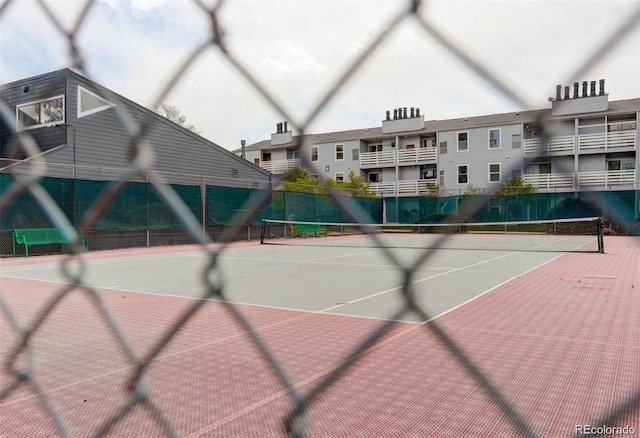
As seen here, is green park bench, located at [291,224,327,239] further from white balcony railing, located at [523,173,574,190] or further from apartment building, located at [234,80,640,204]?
white balcony railing, located at [523,173,574,190]

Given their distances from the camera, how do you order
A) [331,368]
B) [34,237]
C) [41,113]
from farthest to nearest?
1. [34,237]
2. [331,368]
3. [41,113]

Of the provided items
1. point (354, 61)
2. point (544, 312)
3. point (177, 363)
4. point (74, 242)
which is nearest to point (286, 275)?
point (544, 312)

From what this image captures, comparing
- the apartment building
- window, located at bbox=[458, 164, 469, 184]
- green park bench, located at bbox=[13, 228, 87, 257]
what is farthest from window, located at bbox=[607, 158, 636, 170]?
green park bench, located at bbox=[13, 228, 87, 257]

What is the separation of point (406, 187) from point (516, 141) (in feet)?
3.18

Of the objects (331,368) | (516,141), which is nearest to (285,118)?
(516,141)

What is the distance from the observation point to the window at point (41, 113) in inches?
61.4

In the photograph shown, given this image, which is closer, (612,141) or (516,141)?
(516,141)

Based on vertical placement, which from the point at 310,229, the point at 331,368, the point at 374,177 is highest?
the point at 374,177

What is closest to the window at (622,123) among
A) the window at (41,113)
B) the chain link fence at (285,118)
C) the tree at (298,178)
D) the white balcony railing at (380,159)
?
the chain link fence at (285,118)

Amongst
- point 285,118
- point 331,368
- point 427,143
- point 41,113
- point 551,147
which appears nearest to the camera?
point 551,147

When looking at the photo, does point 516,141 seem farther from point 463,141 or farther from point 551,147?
point 463,141

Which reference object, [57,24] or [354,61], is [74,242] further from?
[354,61]

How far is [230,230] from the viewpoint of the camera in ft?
2.72

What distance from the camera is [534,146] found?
1.60ft
